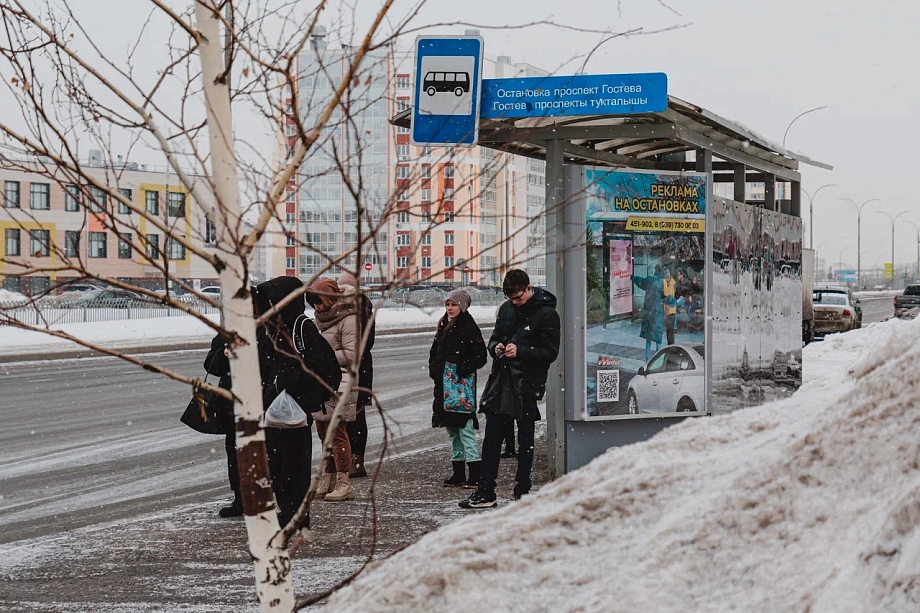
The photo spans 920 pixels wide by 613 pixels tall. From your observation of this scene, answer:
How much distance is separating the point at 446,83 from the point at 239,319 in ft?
16.0

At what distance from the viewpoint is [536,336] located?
7816 millimetres

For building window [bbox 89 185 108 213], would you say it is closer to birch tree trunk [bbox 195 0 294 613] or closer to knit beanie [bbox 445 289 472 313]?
birch tree trunk [bbox 195 0 294 613]

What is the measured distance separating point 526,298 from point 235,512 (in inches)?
102

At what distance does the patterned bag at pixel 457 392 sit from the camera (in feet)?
28.2

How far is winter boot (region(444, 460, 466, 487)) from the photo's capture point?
8727 mm

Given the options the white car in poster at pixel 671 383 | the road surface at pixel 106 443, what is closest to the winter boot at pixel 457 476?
the white car in poster at pixel 671 383

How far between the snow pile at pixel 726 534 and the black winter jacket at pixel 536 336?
399cm

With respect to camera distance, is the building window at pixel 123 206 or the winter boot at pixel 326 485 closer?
the building window at pixel 123 206

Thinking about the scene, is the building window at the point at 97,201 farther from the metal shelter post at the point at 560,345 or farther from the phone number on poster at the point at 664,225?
the phone number on poster at the point at 664,225

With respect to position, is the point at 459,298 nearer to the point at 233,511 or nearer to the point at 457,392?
the point at 457,392

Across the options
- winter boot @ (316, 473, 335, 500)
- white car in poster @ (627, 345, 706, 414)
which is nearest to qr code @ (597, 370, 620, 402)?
white car in poster @ (627, 345, 706, 414)

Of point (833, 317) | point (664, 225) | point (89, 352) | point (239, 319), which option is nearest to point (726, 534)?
point (239, 319)

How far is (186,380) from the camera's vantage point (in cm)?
344

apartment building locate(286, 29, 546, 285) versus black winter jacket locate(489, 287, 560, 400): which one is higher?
apartment building locate(286, 29, 546, 285)
